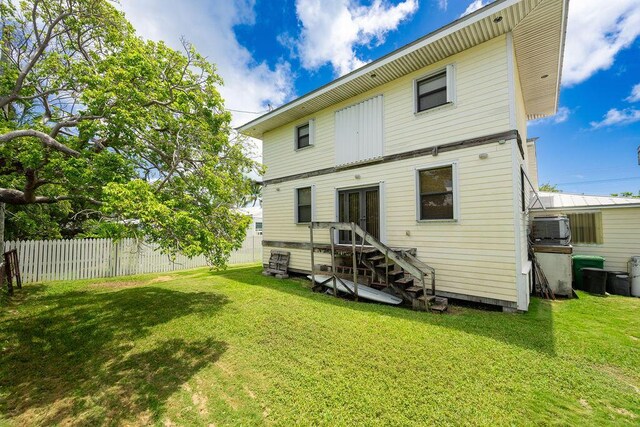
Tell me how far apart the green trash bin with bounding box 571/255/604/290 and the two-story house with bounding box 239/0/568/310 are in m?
2.63

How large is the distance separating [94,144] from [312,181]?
6.28 meters

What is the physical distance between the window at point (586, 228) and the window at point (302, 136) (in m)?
10.1

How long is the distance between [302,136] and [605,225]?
1092 cm

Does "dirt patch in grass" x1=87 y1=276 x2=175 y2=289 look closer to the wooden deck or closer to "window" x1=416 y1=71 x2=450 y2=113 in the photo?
the wooden deck

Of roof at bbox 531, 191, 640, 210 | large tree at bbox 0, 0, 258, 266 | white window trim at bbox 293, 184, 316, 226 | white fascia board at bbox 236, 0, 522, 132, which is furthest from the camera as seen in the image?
white window trim at bbox 293, 184, 316, 226

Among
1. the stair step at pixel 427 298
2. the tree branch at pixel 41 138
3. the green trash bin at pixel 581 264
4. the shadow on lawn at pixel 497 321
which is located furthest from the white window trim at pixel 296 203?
the green trash bin at pixel 581 264

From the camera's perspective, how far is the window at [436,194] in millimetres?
6707

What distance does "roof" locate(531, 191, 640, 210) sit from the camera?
816 centimetres

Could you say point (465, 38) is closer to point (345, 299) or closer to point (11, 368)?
point (345, 299)

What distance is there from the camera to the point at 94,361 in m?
3.91

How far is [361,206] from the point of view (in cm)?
853

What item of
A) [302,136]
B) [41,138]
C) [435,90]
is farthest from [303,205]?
[41,138]

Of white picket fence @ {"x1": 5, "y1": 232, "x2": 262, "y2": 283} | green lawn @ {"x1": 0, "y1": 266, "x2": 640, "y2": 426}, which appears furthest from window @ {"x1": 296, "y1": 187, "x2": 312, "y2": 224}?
green lawn @ {"x1": 0, "y1": 266, "x2": 640, "y2": 426}

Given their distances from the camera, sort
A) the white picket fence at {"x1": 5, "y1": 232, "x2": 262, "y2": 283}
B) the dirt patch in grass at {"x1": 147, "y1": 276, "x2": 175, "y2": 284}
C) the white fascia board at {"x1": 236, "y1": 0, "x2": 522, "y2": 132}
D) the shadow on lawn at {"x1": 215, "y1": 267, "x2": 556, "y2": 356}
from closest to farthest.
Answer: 1. the shadow on lawn at {"x1": 215, "y1": 267, "x2": 556, "y2": 356}
2. the white fascia board at {"x1": 236, "y1": 0, "x2": 522, "y2": 132}
3. the white picket fence at {"x1": 5, "y1": 232, "x2": 262, "y2": 283}
4. the dirt patch in grass at {"x1": 147, "y1": 276, "x2": 175, "y2": 284}
